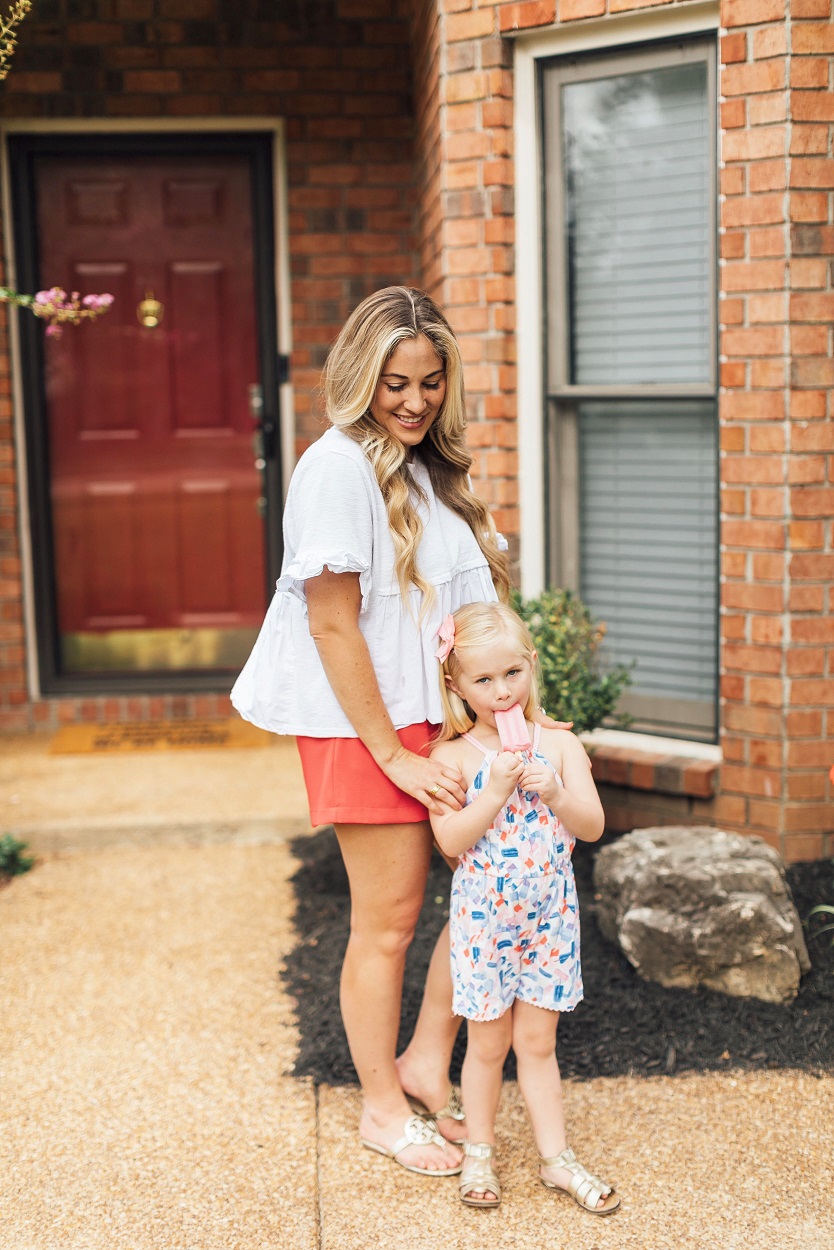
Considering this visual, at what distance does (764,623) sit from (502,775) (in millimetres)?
1801

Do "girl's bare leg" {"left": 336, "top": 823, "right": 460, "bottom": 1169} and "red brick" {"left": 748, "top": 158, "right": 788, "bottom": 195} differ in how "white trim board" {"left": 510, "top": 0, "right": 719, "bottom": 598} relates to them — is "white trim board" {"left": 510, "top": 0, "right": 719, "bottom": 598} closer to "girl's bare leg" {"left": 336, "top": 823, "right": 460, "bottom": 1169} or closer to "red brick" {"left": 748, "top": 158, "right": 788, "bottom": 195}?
"red brick" {"left": 748, "top": 158, "right": 788, "bottom": 195}

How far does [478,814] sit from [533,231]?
2.53 meters

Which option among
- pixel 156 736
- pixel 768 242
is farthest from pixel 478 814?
pixel 156 736

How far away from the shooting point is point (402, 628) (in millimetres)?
2516

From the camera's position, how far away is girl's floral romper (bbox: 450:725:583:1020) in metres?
2.45

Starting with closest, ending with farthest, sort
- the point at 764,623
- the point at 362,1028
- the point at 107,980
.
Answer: the point at 362,1028 < the point at 107,980 < the point at 764,623

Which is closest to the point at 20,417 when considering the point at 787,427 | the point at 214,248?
the point at 214,248

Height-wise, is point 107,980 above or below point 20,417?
below

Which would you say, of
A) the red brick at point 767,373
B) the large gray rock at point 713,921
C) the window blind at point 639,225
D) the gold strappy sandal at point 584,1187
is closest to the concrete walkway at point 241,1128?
the gold strappy sandal at point 584,1187

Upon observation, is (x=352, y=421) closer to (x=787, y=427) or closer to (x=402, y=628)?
(x=402, y=628)

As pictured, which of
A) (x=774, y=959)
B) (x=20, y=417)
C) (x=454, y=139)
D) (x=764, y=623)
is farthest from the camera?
(x=20, y=417)

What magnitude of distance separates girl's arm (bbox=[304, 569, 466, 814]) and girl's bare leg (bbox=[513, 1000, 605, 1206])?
0.45 meters

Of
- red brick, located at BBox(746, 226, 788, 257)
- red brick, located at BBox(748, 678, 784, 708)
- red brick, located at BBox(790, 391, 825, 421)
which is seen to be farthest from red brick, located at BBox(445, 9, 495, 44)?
red brick, located at BBox(748, 678, 784, 708)

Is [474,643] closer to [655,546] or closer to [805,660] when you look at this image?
[805,660]
